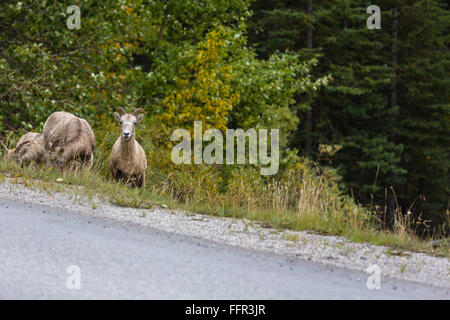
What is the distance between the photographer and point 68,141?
13070 millimetres

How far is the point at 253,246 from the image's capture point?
23.7 feet

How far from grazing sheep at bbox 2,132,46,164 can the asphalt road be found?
5.83m

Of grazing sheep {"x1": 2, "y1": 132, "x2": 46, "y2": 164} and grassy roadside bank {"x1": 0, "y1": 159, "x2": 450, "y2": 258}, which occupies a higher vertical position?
grazing sheep {"x1": 2, "y1": 132, "x2": 46, "y2": 164}

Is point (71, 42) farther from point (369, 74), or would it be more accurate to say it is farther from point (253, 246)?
point (369, 74)

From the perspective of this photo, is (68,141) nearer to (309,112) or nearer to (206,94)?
(206,94)

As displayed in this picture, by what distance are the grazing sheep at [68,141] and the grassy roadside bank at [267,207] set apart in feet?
1.56

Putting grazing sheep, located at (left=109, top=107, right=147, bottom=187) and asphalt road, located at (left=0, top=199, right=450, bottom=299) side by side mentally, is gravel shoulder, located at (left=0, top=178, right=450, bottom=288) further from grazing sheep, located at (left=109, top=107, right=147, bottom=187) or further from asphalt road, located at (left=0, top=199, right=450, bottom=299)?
grazing sheep, located at (left=109, top=107, right=147, bottom=187)

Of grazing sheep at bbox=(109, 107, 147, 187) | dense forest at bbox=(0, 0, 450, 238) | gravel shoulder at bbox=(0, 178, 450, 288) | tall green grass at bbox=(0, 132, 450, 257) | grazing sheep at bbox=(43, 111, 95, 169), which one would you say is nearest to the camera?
gravel shoulder at bbox=(0, 178, 450, 288)

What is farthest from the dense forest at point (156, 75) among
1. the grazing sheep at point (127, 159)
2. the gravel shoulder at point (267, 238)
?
the gravel shoulder at point (267, 238)

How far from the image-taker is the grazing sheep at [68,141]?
13.0 m

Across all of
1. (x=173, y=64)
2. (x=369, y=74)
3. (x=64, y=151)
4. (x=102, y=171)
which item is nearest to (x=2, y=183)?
(x=64, y=151)

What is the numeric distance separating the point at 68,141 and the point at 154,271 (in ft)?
25.5

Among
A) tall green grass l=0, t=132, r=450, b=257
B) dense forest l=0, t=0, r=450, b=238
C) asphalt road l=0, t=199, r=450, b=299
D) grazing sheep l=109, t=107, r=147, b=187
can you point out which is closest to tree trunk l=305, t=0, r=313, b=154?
dense forest l=0, t=0, r=450, b=238

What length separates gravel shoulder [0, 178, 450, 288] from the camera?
6.63 metres
